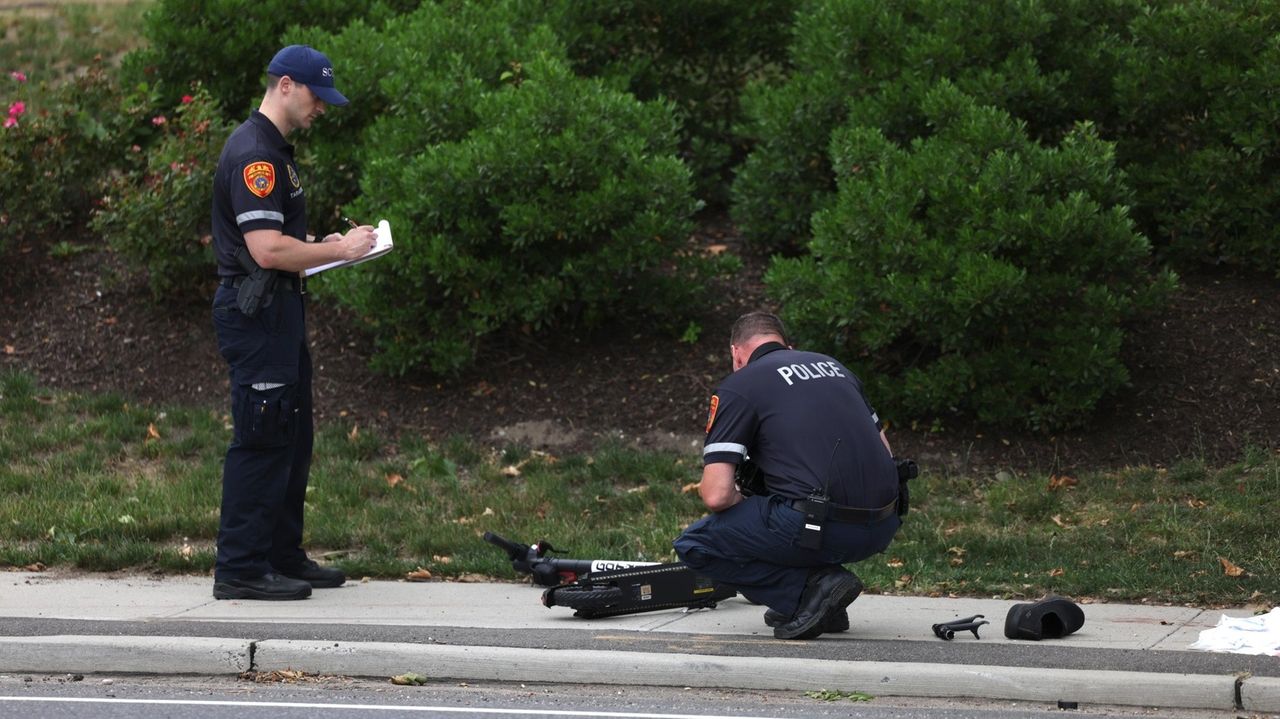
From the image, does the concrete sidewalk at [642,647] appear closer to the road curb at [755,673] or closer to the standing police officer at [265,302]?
the road curb at [755,673]

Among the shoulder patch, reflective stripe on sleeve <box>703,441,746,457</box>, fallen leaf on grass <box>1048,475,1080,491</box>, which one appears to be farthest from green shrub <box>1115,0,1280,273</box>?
the shoulder patch

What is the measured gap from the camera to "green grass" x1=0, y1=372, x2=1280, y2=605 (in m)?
7.68

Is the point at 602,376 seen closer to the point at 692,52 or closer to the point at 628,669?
the point at 692,52

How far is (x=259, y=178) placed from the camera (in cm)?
680

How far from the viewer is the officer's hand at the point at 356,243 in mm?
6891

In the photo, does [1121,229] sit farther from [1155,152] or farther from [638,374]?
[638,374]

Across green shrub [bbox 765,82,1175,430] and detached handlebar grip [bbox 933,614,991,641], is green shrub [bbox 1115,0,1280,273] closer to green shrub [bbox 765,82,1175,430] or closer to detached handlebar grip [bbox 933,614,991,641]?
green shrub [bbox 765,82,1175,430]

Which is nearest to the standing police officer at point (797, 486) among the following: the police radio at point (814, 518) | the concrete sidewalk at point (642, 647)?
the police radio at point (814, 518)

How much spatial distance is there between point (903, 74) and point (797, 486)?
195 inches

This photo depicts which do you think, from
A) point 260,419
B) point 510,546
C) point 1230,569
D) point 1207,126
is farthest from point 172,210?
point 1230,569

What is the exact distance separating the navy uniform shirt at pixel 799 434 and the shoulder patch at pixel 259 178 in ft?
7.01

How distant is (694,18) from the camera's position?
1221 centimetres

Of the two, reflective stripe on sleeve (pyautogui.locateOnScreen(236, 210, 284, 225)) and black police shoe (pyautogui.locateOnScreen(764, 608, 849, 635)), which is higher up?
reflective stripe on sleeve (pyautogui.locateOnScreen(236, 210, 284, 225))

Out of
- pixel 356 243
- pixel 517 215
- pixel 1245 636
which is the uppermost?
pixel 517 215
